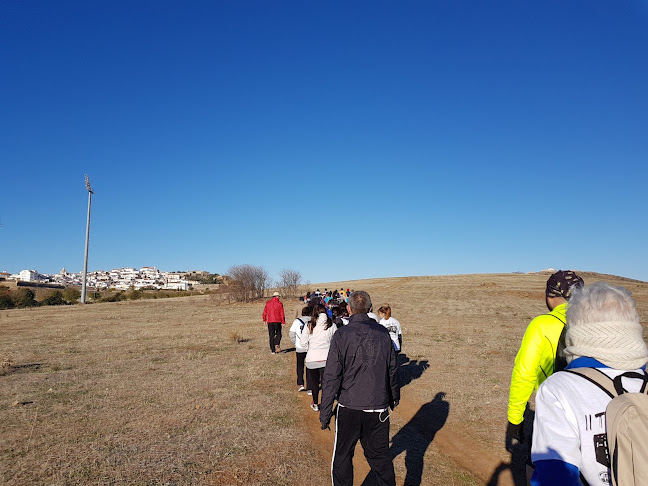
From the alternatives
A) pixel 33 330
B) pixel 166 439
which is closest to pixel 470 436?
pixel 166 439

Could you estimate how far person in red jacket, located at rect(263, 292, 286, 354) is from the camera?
13719 millimetres

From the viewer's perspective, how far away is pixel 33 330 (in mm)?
24344

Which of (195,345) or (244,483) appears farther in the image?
(195,345)

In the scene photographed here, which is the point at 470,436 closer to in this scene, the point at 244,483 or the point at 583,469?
the point at 244,483

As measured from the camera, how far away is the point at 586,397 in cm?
180

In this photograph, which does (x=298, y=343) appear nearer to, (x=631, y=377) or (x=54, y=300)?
(x=631, y=377)

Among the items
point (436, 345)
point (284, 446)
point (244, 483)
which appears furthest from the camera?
point (436, 345)

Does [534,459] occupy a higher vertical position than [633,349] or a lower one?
lower

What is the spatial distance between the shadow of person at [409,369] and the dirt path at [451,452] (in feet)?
9.06

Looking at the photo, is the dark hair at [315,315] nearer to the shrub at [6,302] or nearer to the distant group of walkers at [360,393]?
the distant group of walkers at [360,393]

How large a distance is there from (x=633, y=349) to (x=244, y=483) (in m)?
4.53

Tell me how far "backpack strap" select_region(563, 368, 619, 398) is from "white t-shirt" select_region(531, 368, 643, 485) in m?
0.01

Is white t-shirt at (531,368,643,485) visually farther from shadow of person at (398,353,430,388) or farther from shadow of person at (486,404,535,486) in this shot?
shadow of person at (398,353,430,388)

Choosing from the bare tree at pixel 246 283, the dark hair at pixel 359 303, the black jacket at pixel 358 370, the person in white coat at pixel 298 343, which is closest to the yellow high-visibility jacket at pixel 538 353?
the black jacket at pixel 358 370
